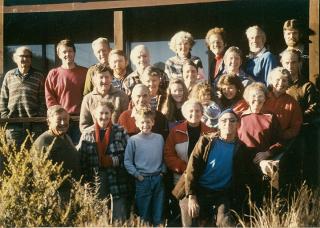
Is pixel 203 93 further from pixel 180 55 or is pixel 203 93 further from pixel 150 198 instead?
pixel 150 198

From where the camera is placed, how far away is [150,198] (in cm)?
672

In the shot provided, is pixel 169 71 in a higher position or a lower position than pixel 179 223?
higher

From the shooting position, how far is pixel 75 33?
10820mm

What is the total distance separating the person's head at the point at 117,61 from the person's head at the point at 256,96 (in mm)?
1522

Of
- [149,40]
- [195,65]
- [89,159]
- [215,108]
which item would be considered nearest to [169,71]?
[195,65]

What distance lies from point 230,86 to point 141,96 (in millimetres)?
990

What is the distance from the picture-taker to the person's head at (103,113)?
22.1 feet

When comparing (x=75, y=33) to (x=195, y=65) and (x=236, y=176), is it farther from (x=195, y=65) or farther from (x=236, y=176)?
(x=236, y=176)

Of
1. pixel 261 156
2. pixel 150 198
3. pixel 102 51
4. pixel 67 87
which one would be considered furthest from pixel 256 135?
pixel 67 87

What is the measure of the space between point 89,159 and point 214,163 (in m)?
1.28

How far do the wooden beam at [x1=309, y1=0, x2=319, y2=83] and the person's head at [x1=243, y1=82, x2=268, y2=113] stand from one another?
1.14m

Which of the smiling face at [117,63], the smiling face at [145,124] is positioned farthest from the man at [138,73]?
the smiling face at [145,124]

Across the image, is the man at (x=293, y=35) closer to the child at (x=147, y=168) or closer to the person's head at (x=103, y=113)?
the child at (x=147, y=168)

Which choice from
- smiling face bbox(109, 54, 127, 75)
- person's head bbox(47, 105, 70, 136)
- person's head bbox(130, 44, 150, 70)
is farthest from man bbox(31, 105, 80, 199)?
person's head bbox(130, 44, 150, 70)
